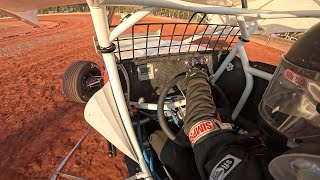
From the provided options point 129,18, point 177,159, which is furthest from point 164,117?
point 129,18

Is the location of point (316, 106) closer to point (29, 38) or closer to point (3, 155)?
point (3, 155)

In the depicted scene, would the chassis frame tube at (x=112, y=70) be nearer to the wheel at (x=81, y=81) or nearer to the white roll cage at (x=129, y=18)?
the white roll cage at (x=129, y=18)

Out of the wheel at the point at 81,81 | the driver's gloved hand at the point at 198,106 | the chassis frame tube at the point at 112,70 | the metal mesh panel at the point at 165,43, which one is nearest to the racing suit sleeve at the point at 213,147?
the driver's gloved hand at the point at 198,106

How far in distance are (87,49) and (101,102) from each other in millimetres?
8893

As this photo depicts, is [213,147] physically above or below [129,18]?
below

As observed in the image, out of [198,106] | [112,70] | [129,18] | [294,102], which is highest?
[129,18]

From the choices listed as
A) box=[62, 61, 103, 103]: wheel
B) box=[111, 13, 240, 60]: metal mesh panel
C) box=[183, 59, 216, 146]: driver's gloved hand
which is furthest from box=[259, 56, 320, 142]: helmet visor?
box=[62, 61, 103, 103]: wheel

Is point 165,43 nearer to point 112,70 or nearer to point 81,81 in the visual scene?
point 81,81

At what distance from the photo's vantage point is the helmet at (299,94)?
4.23 feet

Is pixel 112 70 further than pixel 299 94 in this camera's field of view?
Yes

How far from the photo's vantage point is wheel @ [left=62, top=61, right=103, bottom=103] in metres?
3.26

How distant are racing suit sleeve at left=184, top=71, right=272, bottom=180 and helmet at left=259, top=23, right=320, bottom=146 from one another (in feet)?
0.75

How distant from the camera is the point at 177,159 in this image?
201cm

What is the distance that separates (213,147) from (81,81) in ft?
7.12
